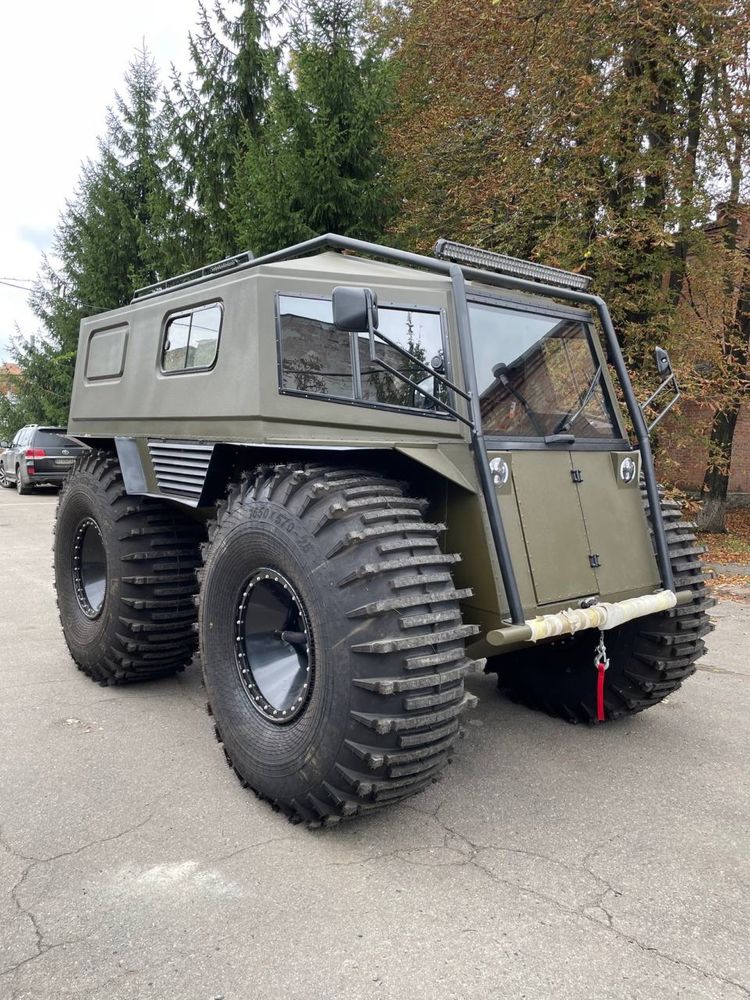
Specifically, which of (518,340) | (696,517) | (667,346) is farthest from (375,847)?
(696,517)

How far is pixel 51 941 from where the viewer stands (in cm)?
241

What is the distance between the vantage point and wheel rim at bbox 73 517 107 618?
5.16m

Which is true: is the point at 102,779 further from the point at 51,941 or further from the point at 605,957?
the point at 605,957

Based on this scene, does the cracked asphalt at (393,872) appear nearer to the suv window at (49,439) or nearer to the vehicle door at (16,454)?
the suv window at (49,439)

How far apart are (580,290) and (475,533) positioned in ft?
6.59

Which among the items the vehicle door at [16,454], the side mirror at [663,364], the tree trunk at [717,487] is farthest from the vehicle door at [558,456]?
the vehicle door at [16,454]

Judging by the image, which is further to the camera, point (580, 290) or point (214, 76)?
point (214, 76)

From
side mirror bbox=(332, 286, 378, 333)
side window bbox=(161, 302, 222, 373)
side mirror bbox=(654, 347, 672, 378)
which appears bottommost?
side mirror bbox=(332, 286, 378, 333)

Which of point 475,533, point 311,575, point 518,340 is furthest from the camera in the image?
point 518,340

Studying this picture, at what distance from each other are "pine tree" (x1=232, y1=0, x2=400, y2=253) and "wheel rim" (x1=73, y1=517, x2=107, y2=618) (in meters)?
8.49

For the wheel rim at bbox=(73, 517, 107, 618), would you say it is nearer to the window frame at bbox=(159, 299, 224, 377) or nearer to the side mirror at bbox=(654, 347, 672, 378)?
the window frame at bbox=(159, 299, 224, 377)

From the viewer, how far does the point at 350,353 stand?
349 cm

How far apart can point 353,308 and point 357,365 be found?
0.58 meters

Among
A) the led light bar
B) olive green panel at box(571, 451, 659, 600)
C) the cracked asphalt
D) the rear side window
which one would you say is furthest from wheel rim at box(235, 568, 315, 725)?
the rear side window
